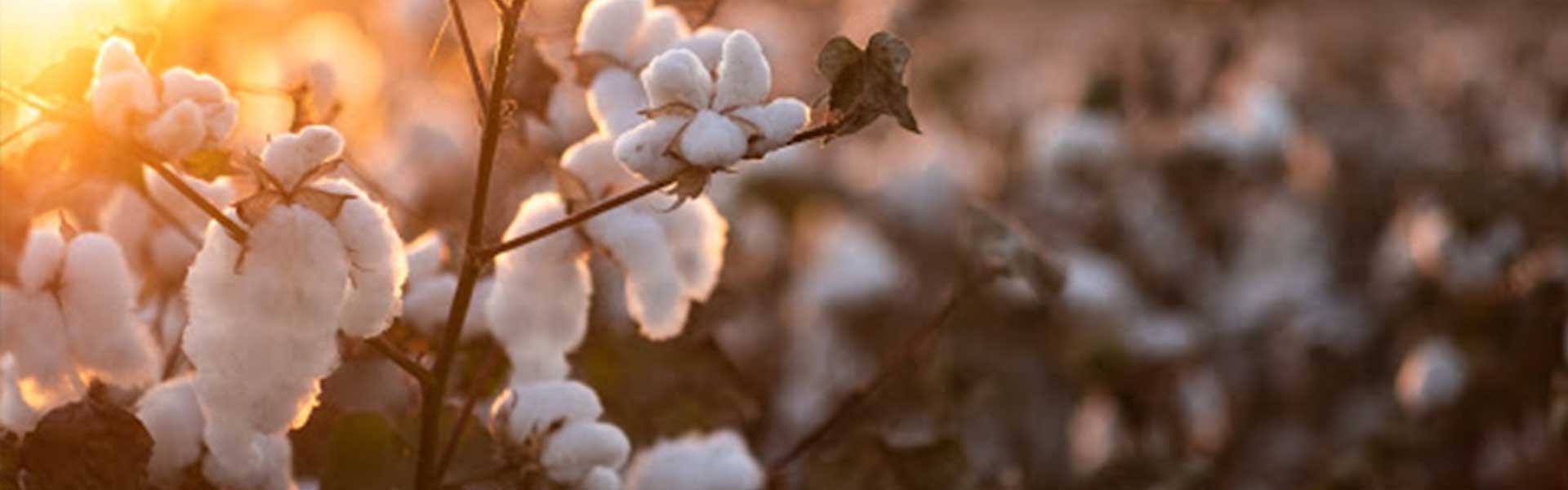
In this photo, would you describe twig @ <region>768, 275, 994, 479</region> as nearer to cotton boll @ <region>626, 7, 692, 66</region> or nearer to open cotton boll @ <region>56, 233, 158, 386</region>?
cotton boll @ <region>626, 7, 692, 66</region>

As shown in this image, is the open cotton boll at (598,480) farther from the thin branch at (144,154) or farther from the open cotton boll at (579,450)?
the thin branch at (144,154)

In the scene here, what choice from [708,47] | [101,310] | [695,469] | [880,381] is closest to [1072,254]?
[880,381]

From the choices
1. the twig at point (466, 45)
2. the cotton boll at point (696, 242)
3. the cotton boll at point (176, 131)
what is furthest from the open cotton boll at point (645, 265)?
the cotton boll at point (176, 131)

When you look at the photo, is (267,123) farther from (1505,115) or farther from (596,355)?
(1505,115)

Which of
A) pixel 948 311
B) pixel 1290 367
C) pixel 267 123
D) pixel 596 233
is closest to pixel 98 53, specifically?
pixel 596 233

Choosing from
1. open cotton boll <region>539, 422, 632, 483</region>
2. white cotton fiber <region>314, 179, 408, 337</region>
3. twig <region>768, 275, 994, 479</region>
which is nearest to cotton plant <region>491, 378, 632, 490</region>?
open cotton boll <region>539, 422, 632, 483</region>

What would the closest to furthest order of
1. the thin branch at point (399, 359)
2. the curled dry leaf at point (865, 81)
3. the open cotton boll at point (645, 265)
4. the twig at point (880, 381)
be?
the curled dry leaf at point (865, 81), the thin branch at point (399, 359), the open cotton boll at point (645, 265), the twig at point (880, 381)
